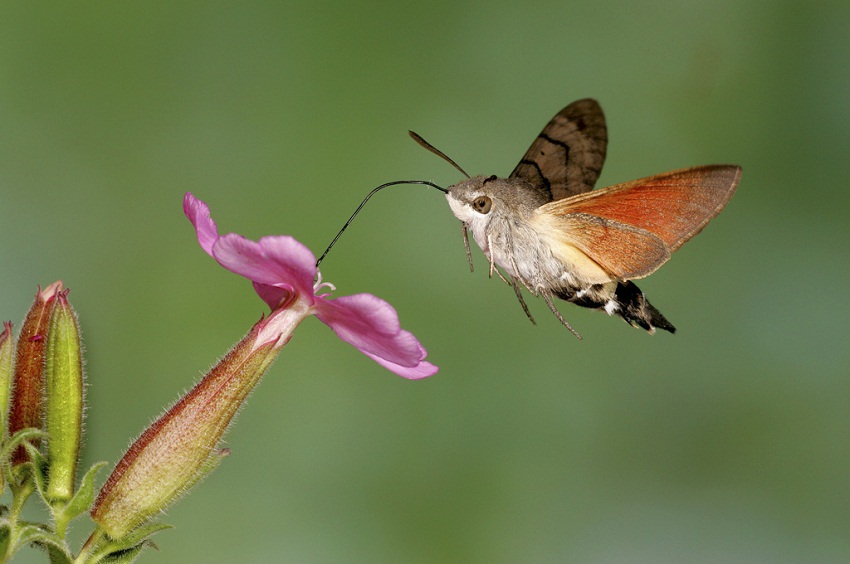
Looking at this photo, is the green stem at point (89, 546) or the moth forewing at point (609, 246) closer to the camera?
the green stem at point (89, 546)

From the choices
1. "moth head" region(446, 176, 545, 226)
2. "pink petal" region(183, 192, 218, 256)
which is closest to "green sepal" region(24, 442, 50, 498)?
"pink petal" region(183, 192, 218, 256)

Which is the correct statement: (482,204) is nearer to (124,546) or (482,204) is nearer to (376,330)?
(376,330)

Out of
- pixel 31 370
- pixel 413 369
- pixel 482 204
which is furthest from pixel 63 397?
pixel 482 204

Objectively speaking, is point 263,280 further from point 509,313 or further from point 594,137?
point 509,313

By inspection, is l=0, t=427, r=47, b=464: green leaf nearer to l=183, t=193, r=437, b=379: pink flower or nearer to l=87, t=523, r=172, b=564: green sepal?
l=87, t=523, r=172, b=564: green sepal

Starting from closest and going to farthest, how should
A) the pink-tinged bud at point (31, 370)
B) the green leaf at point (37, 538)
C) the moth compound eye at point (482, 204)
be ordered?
the green leaf at point (37, 538) < the pink-tinged bud at point (31, 370) < the moth compound eye at point (482, 204)

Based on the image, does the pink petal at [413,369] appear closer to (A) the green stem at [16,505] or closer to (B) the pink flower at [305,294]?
(B) the pink flower at [305,294]

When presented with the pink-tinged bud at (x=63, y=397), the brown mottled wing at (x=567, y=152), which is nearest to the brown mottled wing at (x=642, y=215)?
the brown mottled wing at (x=567, y=152)
